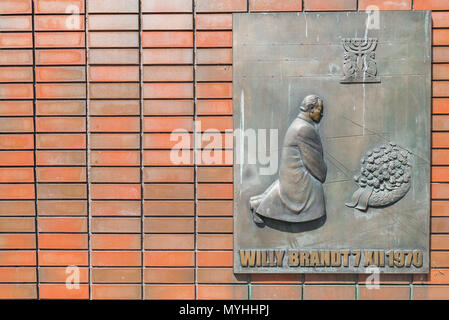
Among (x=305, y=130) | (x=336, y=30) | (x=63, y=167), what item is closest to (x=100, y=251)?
(x=63, y=167)

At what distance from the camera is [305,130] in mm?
4047

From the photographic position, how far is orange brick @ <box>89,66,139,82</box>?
164 inches

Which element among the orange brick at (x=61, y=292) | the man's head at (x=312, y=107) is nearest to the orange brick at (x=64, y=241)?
the orange brick at (x=61, y=292)

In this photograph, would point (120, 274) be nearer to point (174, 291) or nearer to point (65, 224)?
point (174, 291)

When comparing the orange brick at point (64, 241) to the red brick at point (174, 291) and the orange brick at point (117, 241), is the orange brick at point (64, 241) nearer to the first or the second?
the orange brick at point (117, 241)

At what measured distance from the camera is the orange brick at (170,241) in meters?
4.23

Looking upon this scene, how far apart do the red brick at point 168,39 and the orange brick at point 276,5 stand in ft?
2.08

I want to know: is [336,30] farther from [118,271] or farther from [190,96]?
[118,271]

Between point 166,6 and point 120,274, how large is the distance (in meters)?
2.50

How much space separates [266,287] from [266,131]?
1448mm

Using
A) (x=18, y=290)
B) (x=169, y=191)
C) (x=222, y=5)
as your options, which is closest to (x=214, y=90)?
(x=222, y=5)

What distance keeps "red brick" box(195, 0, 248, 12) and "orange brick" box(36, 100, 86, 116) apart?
4.57 ft

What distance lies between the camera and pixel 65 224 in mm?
4270

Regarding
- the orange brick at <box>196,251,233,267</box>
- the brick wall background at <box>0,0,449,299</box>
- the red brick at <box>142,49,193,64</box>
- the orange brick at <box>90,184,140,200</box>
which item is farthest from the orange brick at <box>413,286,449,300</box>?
the red brick at <box>142,49,193,64</box>
